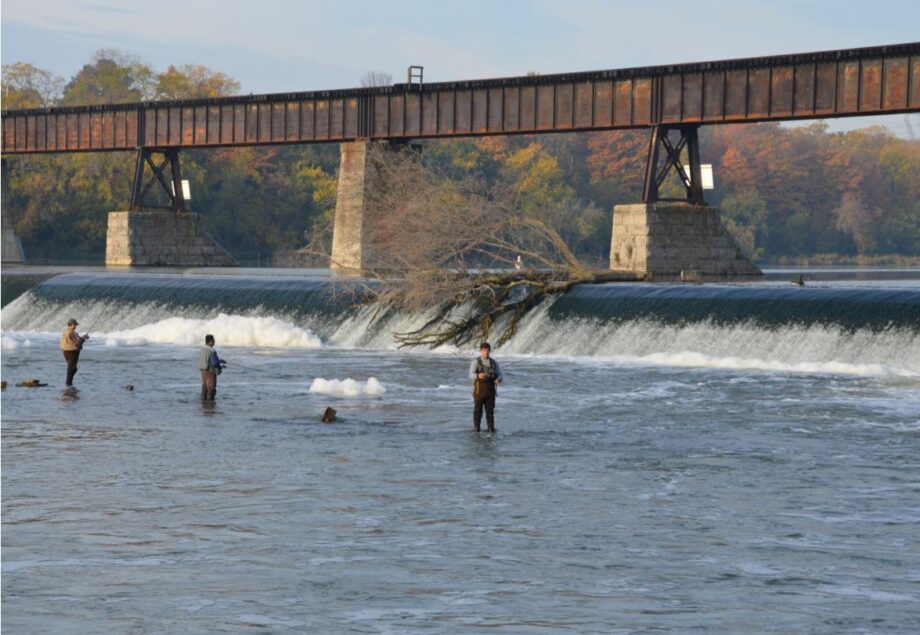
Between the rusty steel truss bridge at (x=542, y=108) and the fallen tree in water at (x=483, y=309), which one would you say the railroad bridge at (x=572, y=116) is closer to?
the rusty steel truss bridge at (x=542, y=108)

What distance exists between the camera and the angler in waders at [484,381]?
22641mm

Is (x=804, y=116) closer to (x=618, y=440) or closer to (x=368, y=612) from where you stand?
(x=618, y=440)

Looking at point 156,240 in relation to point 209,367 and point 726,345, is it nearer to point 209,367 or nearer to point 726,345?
point 726,345

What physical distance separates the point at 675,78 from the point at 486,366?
1321 inches

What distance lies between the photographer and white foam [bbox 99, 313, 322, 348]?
43156 mm

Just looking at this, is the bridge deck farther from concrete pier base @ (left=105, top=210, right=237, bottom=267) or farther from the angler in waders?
the angler in waders

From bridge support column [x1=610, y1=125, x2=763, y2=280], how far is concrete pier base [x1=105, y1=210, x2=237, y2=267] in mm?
29561

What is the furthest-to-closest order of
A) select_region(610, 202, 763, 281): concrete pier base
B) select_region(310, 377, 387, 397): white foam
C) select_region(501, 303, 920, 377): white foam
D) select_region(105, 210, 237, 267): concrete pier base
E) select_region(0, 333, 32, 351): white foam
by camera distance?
select_region(105, 210, 237, 267): concrete pier base < select_region(610, 202, 763, 281): concrete pier base < select_region(0, 333, 32, 351): white foam < select_region(501, 303, 920, 377): white foam < select_region(310, 377, 387, 397): white foam

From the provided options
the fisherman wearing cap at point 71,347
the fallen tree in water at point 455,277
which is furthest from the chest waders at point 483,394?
the fallen tree in water at point 455,277

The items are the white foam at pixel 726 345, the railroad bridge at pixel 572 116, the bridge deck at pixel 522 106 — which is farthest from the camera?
the railroad bridge at pixel 572 116

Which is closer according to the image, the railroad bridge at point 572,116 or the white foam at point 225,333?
the white foam at point 225,333

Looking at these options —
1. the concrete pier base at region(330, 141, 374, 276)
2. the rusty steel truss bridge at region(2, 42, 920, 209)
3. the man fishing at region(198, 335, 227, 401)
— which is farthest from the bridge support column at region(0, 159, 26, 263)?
the man fishing at region(198, 335, 227, 401)

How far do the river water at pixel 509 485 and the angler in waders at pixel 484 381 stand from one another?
1.29ft

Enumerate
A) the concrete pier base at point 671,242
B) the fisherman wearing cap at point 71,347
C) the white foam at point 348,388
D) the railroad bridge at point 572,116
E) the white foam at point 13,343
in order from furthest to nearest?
the concrete pier base at point 671,242 → the railroad bridge at point 572,116 → the white foam at point 13,343 → the fisherman wearing cap at point 71,347 → the white foam at point 348,388
